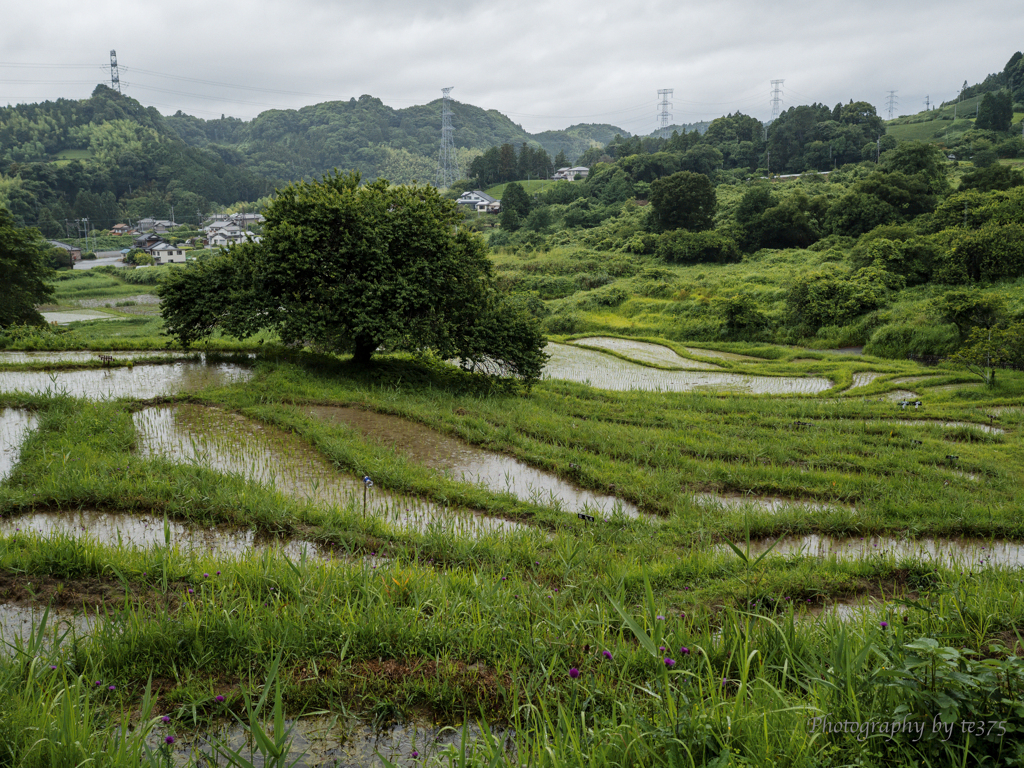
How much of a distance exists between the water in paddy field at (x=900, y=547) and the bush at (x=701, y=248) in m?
36.2

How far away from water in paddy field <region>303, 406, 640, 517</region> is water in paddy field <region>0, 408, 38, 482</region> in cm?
347

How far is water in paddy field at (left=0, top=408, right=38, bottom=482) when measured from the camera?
6.84 meters

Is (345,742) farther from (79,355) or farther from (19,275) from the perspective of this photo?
(19,275)

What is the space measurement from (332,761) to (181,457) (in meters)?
5.74

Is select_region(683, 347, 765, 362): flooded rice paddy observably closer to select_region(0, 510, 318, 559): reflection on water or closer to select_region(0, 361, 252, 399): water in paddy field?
select_region(0, 361, 252, 399): water in paddy field

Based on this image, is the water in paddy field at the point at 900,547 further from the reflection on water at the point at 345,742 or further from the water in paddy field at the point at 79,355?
the water in paddy field at the point at 79,355

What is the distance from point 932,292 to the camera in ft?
83.3

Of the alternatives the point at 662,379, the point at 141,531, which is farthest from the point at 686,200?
the point at 141,531

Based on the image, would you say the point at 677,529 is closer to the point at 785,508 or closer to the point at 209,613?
the point at 785,508

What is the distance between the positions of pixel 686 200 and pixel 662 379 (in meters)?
29.8

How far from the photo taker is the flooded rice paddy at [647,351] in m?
21.3

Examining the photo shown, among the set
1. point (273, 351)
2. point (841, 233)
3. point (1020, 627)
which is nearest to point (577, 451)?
point (1020, 627)

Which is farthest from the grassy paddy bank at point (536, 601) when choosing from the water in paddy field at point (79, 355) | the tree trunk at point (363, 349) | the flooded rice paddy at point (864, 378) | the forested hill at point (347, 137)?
the forested hill at point (347, 137)

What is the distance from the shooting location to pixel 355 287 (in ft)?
39.0
